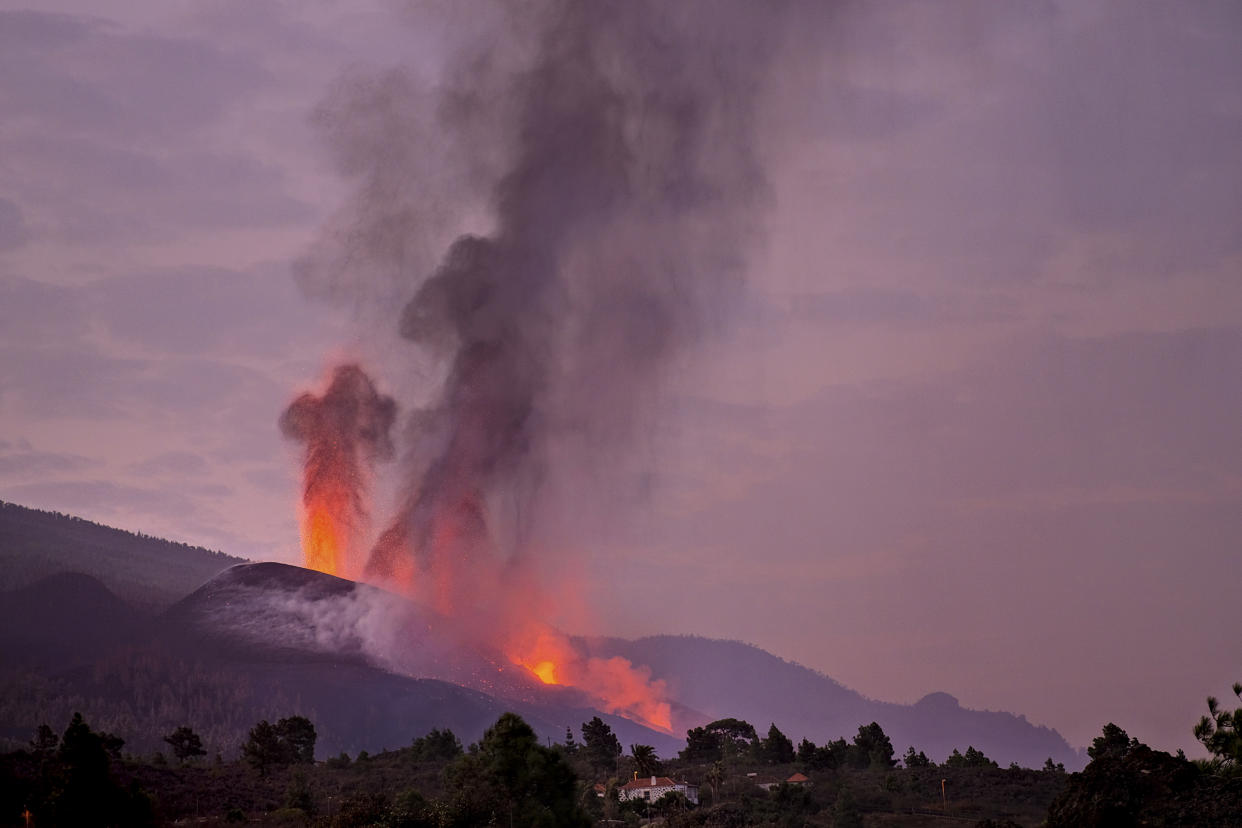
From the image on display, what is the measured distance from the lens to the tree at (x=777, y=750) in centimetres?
19288

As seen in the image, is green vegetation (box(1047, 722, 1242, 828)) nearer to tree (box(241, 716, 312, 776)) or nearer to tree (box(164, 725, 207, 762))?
tree (box(241, 716, 312, 776))

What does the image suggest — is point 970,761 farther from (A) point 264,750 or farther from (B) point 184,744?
(B) point 184,744

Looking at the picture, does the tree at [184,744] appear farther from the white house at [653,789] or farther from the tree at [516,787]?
the tree at [516,787]

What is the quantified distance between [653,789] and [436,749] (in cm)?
3291

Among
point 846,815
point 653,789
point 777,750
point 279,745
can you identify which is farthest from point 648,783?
point 279,745

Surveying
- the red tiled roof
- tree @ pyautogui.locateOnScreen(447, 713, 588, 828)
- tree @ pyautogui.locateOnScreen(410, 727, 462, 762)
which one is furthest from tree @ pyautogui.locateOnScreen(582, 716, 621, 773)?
tree @ pyautogui.locateOnScreen(447, 713, 588, 828)

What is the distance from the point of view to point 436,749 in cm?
17888

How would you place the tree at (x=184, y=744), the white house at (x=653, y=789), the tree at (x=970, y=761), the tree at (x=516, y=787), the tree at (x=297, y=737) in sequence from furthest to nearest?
1. the tree at (x=970, y=761)
2. the tree at (x=297, y=737)
3. the tree at (x=184, y=744)
4. the white house at (x=653, y=789)
5. the tree at (x=516, y=787)

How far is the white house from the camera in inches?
6328

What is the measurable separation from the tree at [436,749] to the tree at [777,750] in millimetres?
45604

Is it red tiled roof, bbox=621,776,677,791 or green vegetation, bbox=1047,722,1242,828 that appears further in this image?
red tiled roof, bbox=621,776,677,791

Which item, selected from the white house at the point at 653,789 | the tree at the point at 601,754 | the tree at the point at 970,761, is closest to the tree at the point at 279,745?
the tree at the point at 601,754

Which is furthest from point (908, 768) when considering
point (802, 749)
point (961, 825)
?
point (961, 825)

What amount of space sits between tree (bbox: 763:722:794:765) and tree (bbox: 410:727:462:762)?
1795 inches
